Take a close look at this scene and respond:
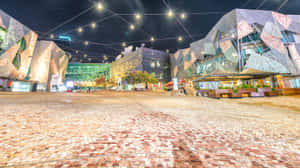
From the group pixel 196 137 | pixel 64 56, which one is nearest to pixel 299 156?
pixel 196 137

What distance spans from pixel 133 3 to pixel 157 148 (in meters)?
13.5

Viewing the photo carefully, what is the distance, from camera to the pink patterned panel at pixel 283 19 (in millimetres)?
21562

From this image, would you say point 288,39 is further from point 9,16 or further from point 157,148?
point 9,16

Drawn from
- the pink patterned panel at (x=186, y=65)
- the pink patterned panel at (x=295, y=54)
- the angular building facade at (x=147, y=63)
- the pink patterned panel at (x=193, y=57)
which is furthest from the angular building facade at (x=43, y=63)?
the pink patterned panel at (x=295, y=54)

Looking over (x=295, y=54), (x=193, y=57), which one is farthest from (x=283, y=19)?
(x=193, y=57)

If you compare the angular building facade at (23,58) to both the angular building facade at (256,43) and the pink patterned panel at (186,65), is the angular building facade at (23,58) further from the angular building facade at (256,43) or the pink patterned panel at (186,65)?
the angular building facade at (256,43)

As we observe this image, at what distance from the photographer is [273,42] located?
20000 mm

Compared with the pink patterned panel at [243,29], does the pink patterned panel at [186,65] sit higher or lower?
lower

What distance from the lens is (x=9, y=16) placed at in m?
21.2

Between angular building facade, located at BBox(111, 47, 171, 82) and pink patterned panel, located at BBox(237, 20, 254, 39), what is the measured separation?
886 inches

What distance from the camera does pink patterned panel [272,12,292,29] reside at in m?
21.6

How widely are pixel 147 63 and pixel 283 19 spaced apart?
108ft

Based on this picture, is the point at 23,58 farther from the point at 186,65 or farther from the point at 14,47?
the point at 186,65

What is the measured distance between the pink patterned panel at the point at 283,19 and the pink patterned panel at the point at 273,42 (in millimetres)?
4731
